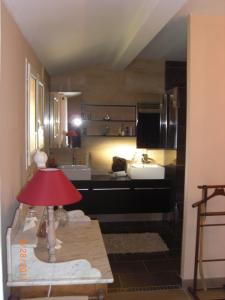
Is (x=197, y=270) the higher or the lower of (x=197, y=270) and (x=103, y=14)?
the lower

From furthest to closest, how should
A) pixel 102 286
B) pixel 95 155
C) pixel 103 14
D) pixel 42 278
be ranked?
pixel 95 155, pixel 103 14, pixel 102 286, pixel 42 278

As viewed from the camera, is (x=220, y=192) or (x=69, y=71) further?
(x=69, y=71)

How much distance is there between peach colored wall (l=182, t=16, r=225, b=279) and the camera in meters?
2.98

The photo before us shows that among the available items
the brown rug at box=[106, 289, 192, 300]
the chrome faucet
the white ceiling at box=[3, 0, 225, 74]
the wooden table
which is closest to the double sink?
the chrome faucet

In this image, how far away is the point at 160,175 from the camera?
4840mm

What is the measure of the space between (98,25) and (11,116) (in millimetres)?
1311

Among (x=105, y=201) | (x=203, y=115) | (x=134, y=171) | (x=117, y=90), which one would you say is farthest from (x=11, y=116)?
(x=117, y=90)

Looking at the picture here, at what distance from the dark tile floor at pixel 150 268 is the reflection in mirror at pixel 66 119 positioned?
188cm

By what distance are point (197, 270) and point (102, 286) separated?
1523 mm

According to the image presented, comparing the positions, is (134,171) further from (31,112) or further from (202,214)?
(31,112)

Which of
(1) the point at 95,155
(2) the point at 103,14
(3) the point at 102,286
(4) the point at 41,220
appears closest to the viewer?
(3) the point at 102,286

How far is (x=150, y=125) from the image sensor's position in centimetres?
509

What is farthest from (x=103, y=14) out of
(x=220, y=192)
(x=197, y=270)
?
(x=197, y=270)

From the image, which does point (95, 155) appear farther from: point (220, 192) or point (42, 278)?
point (42, 278)
